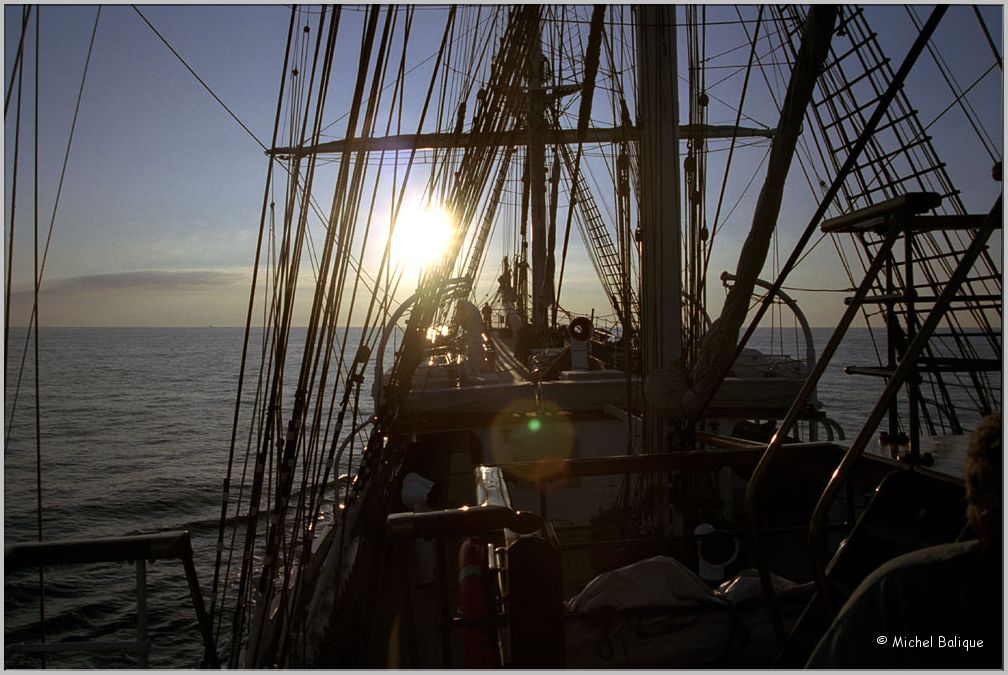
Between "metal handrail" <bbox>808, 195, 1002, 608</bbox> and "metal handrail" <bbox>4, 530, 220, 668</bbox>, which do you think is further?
"metal handrail" <bbox>4, 530, 220, 668</bbox>

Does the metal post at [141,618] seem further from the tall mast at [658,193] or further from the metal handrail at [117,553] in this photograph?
the tall mast at [658,193]

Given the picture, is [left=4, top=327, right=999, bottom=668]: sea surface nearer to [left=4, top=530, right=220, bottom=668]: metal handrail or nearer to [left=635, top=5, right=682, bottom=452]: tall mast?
[left=4, top=530, right=220, bottom=668]: metal handrail

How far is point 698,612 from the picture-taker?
274cm

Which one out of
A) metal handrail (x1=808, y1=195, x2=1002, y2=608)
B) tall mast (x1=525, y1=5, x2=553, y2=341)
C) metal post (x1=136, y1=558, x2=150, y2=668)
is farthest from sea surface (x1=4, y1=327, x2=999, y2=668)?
tall mast (x1=525, y1=5, x2=553, y2=341)

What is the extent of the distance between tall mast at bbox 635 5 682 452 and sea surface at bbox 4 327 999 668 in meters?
4.04

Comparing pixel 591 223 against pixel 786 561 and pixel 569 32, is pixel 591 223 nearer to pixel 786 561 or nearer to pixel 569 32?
pixel 569 32

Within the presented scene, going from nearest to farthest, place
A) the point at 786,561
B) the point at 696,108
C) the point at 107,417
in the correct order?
the point at 786,561
the point at 696,108
the point at 107,417

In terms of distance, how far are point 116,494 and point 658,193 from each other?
67.5 feet

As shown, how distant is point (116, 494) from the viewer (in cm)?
2048

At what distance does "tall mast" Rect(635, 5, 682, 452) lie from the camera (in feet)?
17.4

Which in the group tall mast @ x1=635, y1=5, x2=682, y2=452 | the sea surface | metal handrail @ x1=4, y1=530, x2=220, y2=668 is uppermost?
tall mast @ x1=635, y1=5, x2=682, y2=452

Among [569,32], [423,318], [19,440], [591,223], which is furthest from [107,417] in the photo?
[423,318]

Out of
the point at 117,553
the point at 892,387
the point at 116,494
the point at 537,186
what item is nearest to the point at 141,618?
the point at 117,553

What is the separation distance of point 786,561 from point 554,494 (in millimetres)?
2883
